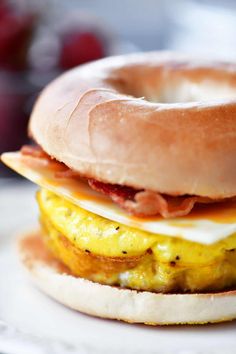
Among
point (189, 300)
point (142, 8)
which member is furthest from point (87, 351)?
point (142, 8)

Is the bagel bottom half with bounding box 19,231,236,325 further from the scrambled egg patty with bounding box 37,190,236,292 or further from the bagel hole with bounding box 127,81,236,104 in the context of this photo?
the bagel hole with bounding box 127,81,236,104

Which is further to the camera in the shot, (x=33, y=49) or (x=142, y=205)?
(x=33, y=49)

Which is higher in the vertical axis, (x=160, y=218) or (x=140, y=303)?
(x=160, y=218)

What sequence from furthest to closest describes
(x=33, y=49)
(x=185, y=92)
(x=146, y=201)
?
(x=33, y=49)
(x=185, y=92)
(x=146, y=201)

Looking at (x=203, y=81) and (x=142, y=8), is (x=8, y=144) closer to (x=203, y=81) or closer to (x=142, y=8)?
(x=203, y=81)

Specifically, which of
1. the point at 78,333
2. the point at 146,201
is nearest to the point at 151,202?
the point at 146,201

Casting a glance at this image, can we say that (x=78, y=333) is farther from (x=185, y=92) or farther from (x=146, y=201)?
(x=185, y=92)

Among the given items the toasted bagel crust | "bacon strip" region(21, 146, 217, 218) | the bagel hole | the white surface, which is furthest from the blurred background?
the white surface
